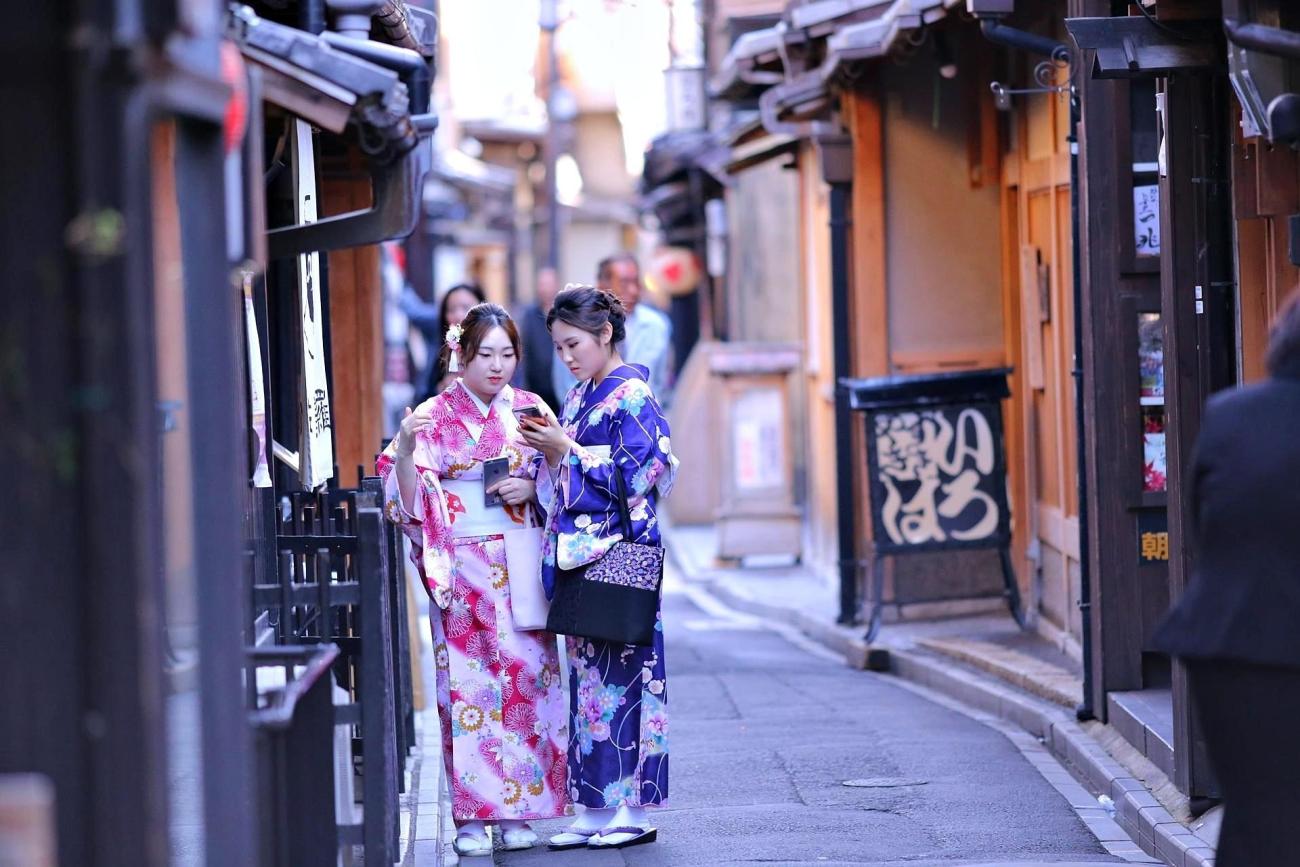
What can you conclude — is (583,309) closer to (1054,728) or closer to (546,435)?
(546,435)

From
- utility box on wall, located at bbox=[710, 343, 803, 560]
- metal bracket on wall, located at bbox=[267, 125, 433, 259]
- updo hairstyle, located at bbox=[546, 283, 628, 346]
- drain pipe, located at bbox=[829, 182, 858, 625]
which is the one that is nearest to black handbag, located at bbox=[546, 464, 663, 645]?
updo hairstyle, located at bbox=[546, 283, 628, 346]

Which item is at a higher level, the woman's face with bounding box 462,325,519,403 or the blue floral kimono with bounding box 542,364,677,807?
the woman's face with bounding box 462,325,519,403

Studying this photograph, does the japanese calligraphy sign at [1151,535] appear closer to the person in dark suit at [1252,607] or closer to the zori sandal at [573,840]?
the zori sandal at [573,840]

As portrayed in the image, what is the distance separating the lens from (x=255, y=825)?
413 cm

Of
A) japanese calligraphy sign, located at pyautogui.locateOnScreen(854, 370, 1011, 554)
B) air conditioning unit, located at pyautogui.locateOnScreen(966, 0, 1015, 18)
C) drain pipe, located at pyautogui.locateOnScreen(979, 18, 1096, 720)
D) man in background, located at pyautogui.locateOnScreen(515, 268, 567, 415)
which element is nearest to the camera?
drain pipe, located at pyautogui.locateOnScreen(979, 18, 1096, 720)

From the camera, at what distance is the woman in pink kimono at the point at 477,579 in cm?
683

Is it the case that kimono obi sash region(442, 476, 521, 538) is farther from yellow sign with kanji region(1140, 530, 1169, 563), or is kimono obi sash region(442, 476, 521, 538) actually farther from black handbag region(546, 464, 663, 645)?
yellow sign with kanji region(1140, 530, 1169, 563)

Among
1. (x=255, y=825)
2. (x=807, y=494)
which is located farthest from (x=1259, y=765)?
(x=807, y=494)

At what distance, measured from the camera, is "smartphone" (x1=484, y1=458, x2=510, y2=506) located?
6.84m

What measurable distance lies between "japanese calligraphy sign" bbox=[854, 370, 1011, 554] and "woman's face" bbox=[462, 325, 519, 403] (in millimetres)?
5251

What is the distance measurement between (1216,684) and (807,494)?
1372cm

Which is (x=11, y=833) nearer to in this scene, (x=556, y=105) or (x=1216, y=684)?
(x=1216, y=684)

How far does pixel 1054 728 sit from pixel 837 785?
1.38m

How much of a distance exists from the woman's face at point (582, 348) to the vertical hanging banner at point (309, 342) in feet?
3.05
